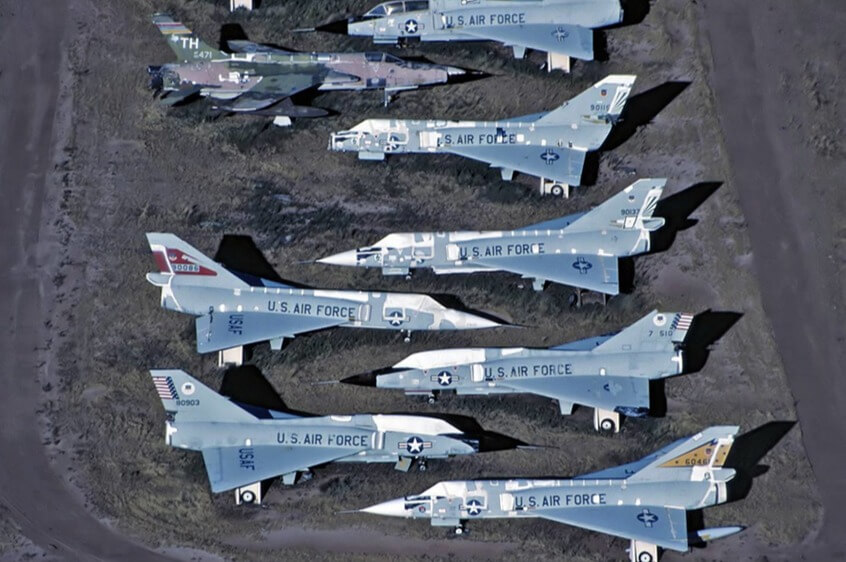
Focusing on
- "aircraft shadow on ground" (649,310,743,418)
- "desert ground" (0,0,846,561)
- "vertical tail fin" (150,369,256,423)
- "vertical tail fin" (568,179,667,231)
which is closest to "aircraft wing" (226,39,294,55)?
"desert ground" (0,0,846,561)

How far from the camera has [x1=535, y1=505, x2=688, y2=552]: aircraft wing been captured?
45250 mm

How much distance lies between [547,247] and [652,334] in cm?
568

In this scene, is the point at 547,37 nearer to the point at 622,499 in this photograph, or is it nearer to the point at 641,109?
the point at 641,109

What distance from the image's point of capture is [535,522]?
4675cm

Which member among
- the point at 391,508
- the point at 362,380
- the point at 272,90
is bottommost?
the point at 391,508

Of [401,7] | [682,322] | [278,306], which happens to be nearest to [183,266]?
[278,306]

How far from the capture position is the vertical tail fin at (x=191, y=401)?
45.9m

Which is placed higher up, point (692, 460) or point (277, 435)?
point (277, 435)

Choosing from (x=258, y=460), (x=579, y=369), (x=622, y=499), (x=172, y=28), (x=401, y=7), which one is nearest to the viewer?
(x=622, y=499)

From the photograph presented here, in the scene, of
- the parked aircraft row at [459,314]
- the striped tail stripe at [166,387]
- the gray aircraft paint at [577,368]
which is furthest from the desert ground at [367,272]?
the striped tail stripe at [166,387]

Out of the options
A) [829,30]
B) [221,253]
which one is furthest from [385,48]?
[829,30]

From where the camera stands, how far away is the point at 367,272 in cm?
4859

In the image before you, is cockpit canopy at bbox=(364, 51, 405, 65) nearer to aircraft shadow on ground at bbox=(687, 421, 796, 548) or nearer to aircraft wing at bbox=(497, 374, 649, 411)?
aircraft wing at bbox=(497, 374, 649, 411)

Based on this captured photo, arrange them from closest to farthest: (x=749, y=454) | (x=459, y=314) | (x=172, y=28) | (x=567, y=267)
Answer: (x=749, y=454) < (x=459, y=314) < (x=567, y=267) < (x=172, y=28)
